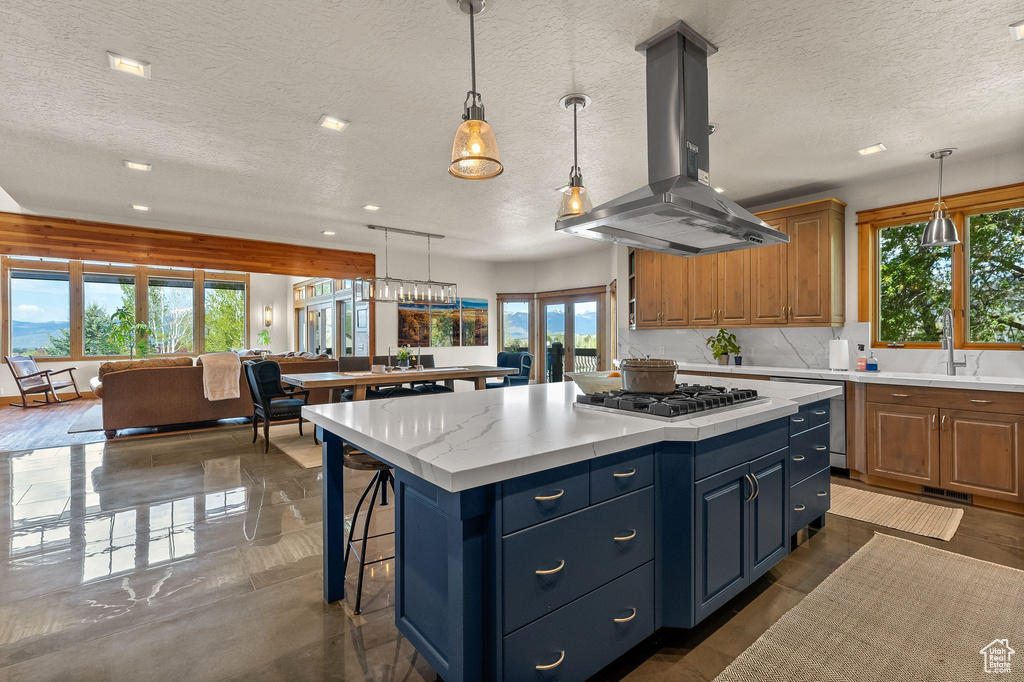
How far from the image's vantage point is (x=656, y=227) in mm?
2438

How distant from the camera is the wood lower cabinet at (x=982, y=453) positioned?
10.3 feet

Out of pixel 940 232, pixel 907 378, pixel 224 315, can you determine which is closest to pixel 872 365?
pixel 907 378

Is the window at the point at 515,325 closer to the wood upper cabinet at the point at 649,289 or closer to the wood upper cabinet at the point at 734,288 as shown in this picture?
the wood upper cabinet at the point at 649,289

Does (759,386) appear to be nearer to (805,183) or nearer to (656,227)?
(656,227)

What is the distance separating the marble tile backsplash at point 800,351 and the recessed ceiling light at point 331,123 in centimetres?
428

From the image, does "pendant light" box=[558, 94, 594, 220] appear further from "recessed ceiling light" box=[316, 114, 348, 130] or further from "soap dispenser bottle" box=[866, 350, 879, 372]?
"soap dispenser bottle" box=[866, 350, 879, 372]

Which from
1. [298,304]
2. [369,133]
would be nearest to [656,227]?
[369,133]

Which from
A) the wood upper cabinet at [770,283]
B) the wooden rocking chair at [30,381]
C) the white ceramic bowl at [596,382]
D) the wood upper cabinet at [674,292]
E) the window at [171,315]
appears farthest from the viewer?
the window at [171,315]

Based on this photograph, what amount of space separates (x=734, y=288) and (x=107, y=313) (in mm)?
11541

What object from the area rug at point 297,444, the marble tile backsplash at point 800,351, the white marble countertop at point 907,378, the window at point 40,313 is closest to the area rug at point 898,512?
the white marble countertop at point 907,378

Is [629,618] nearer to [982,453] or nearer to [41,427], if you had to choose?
[982,453]

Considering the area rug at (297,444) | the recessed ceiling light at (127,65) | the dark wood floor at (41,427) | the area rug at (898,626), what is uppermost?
the recessed ceiling light at (127,65)

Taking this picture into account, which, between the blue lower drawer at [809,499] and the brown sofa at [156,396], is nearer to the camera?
the blue lower drawer at [809,499]

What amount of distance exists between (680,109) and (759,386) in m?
1.72
